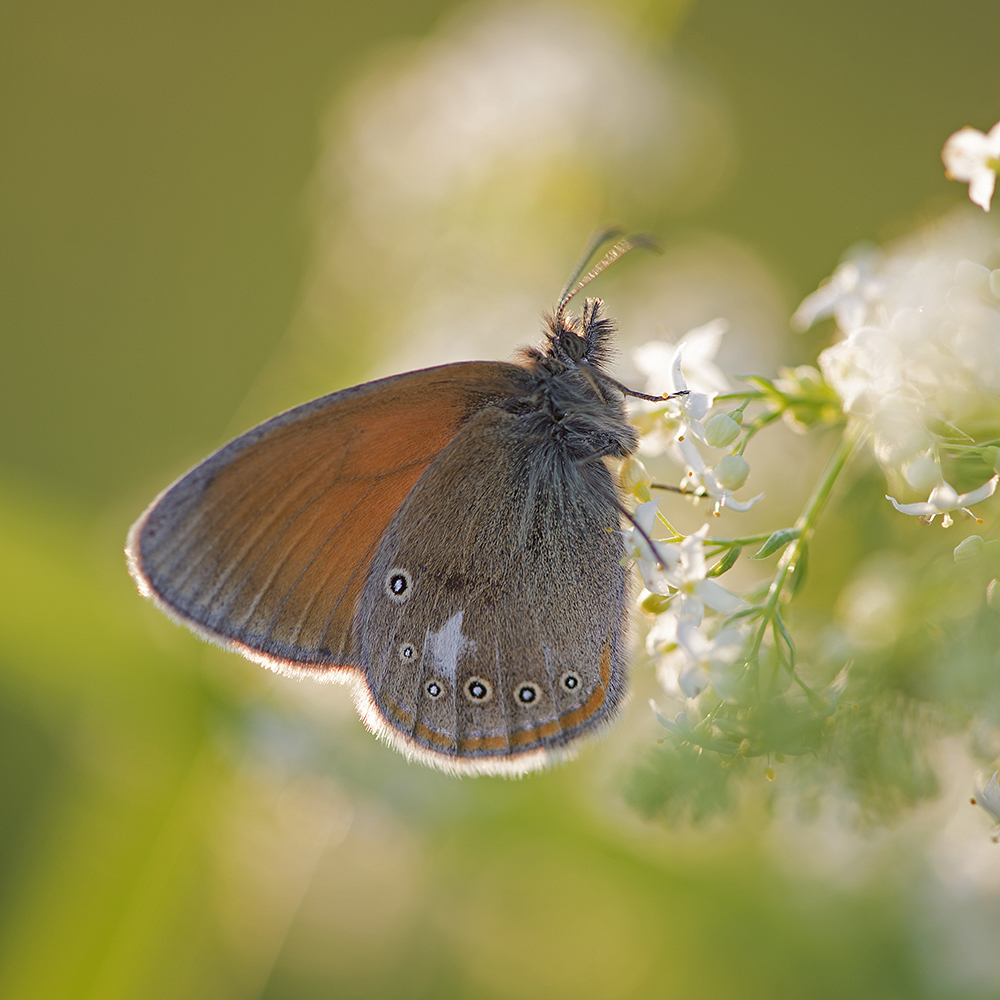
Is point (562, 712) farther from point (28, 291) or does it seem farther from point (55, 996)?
point (28, 291)

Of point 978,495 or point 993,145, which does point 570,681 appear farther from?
point 993,145

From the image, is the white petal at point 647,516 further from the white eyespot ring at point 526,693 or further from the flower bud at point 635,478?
the white eyespot ring at point 526,693

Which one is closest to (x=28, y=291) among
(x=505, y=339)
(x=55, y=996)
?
(x=505, y=339)

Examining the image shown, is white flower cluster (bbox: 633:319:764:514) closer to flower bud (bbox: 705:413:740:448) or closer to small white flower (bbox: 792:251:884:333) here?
flower bud (bbox: 705:413:740:448)

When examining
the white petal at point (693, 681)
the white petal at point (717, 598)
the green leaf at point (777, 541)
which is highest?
the green leaf at point (777, 541)

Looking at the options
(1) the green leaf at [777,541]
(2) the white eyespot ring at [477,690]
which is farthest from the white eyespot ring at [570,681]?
(1) the green leaf at [777,541]
